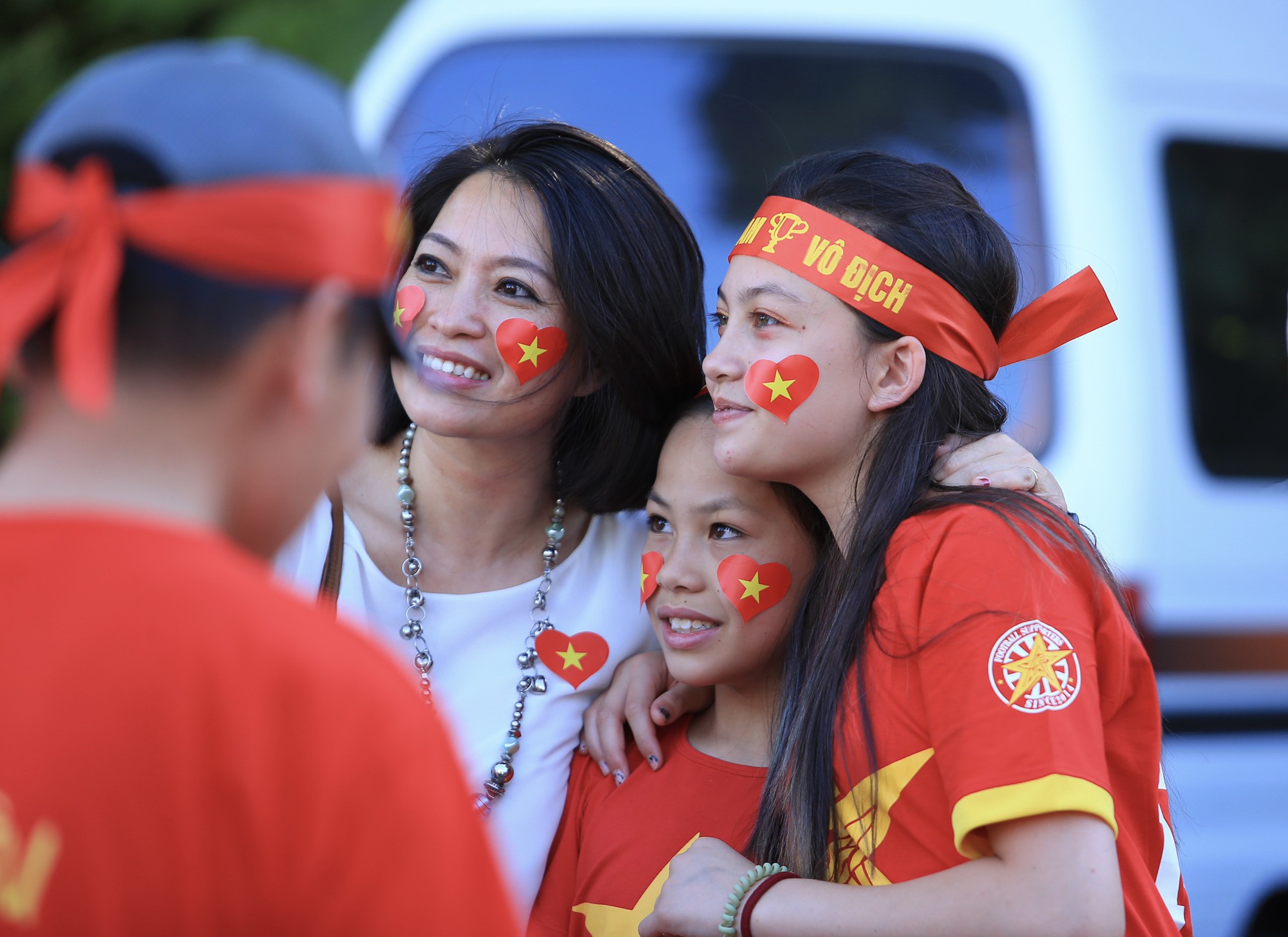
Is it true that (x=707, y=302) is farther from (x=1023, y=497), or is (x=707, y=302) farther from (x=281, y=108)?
(x=281, y=108)

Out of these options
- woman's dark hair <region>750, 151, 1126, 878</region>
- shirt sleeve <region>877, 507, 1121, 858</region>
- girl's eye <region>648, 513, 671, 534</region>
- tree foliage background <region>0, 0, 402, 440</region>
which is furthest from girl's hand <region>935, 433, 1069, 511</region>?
tree foliage background <region>0, 0, 402, 440</region>

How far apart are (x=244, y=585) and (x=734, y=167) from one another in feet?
8.04

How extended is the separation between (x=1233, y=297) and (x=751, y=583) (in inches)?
73.9

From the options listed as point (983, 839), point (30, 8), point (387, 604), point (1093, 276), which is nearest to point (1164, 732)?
point (1093, 276)

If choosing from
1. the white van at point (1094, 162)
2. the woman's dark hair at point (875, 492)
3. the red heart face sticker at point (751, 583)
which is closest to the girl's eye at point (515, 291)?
the woman's dark hair at point (875, 492)

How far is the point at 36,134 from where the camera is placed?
3.36 ft

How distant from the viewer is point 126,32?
4801mm

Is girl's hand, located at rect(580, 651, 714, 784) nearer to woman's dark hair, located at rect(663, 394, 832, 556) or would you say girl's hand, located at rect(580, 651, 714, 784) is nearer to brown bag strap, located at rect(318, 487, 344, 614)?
woman's dark hair, located at rect(663, 394, 832, 556)

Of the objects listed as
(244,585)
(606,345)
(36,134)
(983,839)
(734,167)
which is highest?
(734,167)

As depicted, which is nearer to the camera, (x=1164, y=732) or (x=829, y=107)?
(x=1164, y=732)

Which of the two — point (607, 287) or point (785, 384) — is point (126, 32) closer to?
point (607, 287)

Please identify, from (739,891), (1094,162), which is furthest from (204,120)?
(1094,162)

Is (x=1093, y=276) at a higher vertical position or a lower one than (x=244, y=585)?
higher

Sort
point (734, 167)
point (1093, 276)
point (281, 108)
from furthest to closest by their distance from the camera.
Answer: point (734, 167) → point (1093, 276) → point (281, 108)
